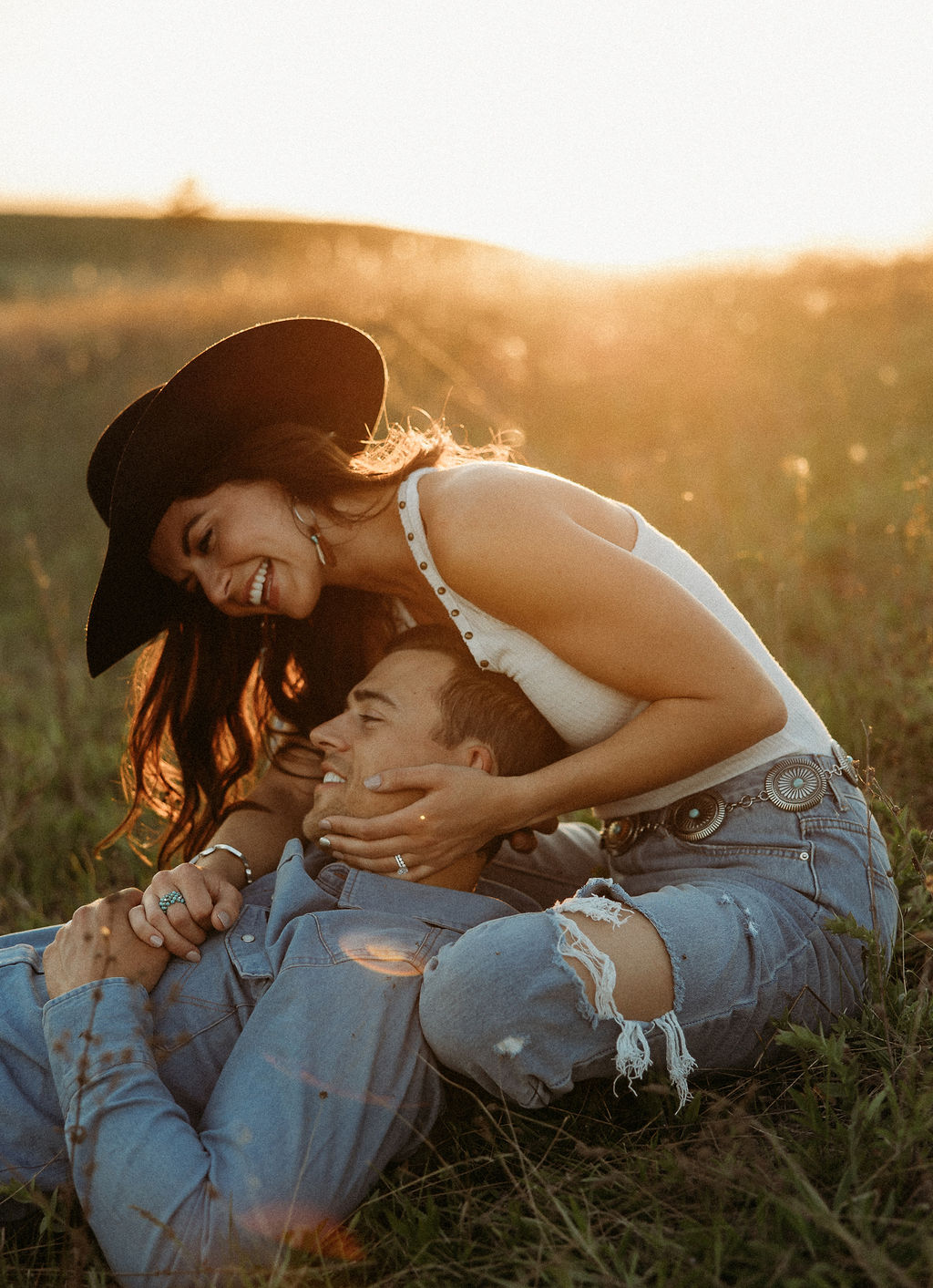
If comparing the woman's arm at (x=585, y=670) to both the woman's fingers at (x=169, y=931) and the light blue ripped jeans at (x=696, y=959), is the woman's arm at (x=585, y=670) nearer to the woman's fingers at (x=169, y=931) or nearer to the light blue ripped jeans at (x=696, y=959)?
the light blue ripped jeans at (x=696, y=959)

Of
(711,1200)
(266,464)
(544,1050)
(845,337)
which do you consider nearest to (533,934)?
(544,1050)

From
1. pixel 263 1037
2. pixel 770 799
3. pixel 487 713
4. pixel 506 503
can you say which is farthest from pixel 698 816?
pixel 263 1037

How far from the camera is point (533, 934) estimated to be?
2105 millimetres

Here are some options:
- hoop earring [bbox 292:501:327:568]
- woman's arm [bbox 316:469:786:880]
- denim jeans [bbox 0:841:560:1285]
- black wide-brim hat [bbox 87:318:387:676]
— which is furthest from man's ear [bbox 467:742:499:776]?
black wide-brim hat [bbox 87:318:387:676]

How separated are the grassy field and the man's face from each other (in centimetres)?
76

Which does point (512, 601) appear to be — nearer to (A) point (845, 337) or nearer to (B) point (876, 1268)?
(B) point (876, 1268)

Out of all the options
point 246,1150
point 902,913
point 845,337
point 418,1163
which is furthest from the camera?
point 845,337

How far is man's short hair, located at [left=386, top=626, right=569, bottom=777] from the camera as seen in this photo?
2.65 meters

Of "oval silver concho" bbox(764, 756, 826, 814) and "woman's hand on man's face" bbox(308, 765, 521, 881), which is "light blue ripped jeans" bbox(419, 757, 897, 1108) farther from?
"woman's hand on man's face" bbox(308, 765, 521, 881)

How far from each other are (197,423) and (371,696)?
33.9 inches

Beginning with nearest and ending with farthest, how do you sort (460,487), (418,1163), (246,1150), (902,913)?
1. (246,1150)
2. (418,1163)
3. (460,487)
4. (902,913)

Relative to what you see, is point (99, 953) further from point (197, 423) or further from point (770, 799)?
point (770, 799)

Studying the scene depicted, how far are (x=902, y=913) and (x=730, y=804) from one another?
0.62m

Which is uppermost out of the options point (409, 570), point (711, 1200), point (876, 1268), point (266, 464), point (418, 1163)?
point (266, 464)
